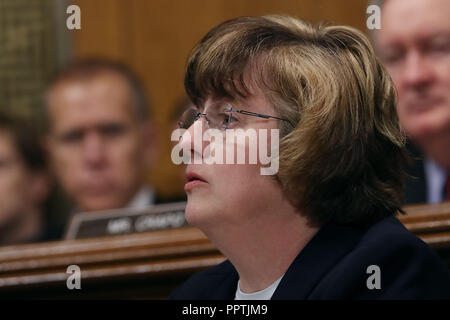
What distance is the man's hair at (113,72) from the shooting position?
3406 millimetres

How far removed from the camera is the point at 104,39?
3574mm

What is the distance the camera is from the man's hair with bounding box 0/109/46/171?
11.3ft

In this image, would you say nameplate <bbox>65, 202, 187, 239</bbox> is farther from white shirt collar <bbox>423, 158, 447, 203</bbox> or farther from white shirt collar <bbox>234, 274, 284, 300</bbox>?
white shirt collar <bbox>234, 274, 284, 300</bbox>

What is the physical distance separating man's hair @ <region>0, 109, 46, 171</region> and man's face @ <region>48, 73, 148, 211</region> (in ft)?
0.32

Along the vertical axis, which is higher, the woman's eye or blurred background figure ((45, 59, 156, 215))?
the woman's eye

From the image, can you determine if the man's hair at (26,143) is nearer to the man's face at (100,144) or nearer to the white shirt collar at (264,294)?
the man's face at (100,144)

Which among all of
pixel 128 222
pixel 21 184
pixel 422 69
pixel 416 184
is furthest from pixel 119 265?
pixel 21 184

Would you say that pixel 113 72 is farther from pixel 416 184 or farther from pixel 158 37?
pixel 416 184

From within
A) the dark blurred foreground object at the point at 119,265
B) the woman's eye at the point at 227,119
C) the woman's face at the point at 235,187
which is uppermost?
the woman's eye at the point at 227,119

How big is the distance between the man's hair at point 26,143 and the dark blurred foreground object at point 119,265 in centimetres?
104

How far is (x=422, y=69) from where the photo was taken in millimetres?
2416

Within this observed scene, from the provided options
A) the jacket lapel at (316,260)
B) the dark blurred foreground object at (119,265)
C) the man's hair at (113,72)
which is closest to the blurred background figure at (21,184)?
the man's hair at (113,72)

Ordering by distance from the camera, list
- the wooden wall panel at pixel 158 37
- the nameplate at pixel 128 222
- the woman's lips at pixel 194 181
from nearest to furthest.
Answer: the woman's lips at pixel 194 181 → the nameplate at pixel 128 222 → the wooden wall panel at pixel 158 37

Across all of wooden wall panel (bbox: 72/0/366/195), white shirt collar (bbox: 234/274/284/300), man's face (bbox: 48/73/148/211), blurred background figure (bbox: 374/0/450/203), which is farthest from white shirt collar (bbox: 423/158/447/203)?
man's face (bbox: 48/73/148/211)
